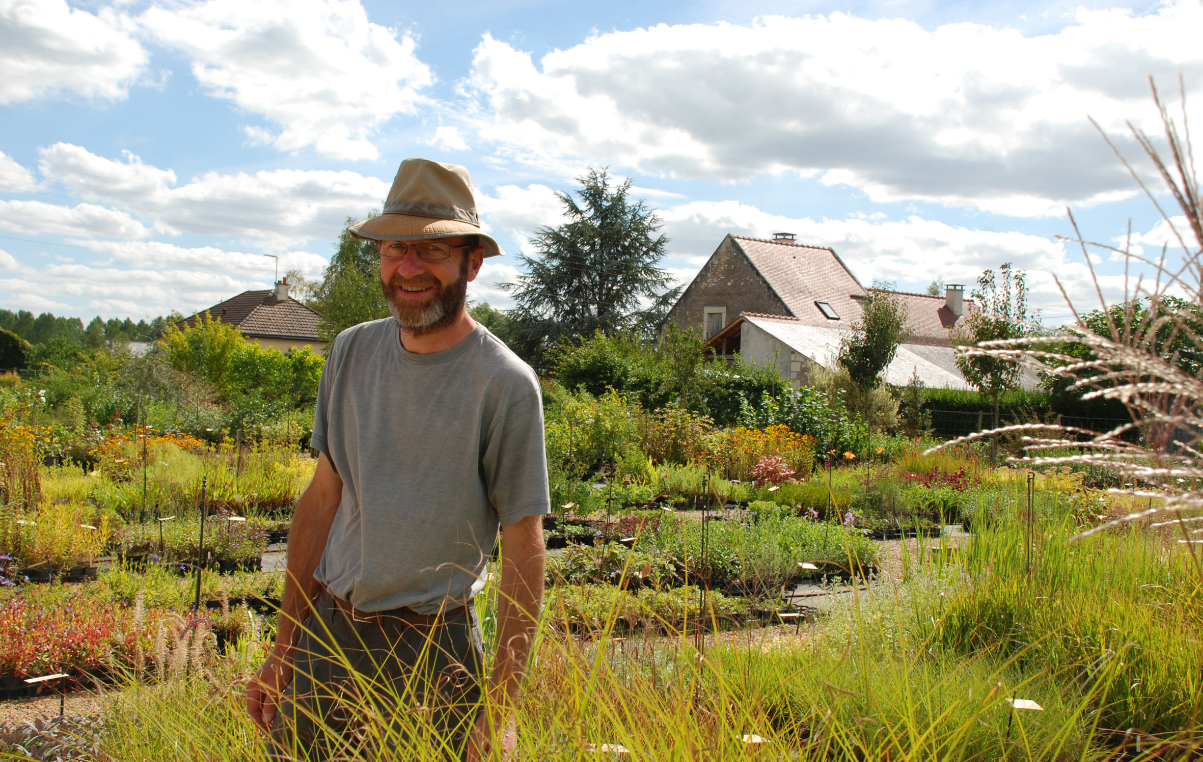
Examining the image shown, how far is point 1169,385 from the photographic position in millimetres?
972

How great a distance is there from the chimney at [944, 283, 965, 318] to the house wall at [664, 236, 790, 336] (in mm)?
10588

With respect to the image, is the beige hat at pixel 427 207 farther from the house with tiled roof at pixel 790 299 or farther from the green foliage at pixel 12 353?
the green foliage at pixel 12 353

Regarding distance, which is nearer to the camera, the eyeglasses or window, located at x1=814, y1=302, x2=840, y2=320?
the eyeglasses

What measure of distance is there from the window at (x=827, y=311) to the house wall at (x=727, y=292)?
1.88m

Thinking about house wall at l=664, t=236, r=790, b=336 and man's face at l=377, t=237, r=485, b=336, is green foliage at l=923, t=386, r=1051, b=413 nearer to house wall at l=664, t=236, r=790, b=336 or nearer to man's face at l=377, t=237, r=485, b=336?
house wall at l=664, t=236, r=790, b=336

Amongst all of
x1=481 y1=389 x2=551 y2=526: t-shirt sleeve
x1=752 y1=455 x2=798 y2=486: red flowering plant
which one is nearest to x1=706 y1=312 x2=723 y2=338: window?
x1=752 y1=455 x2=798 y2=486: red flowering plant

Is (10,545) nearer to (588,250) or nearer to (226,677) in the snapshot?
(226,677)

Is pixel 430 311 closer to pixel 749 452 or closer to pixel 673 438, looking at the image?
pixel 749 452

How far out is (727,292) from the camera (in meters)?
33.2

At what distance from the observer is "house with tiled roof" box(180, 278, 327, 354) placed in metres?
42.0

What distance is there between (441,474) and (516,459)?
19cm

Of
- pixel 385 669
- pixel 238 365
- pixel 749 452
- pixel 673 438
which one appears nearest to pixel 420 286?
pixel 385 669

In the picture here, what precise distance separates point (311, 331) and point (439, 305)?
1717 inches

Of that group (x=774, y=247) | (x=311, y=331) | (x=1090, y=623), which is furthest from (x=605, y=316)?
(x=1090, y=623)
